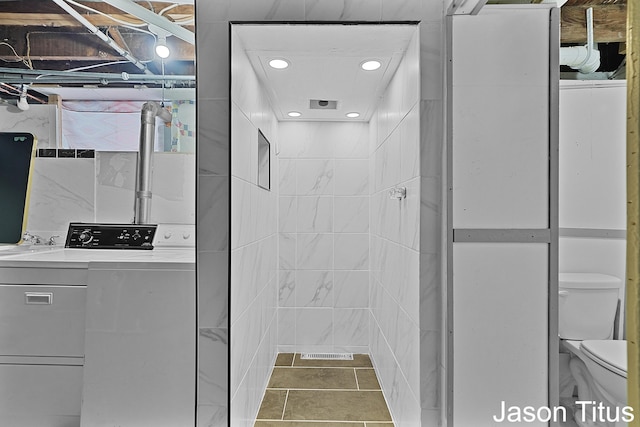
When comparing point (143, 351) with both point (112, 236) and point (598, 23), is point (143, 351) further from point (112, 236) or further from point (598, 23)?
point (598, 23)

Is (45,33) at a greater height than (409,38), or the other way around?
(45,33)

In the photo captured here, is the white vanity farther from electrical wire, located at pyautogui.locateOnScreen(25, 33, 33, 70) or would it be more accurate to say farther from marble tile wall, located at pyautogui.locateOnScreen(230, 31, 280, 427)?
electrical wire, located at pyautogui.locateOnScreen(25, 33, 33, 70)

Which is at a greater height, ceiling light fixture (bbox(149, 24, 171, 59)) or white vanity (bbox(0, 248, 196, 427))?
ceiling light fixture (bbox(149, 24, 171, 59))

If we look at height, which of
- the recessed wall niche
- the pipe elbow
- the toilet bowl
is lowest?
the toilet bowl

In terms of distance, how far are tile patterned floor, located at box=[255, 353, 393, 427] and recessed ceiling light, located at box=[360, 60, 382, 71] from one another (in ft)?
6.33

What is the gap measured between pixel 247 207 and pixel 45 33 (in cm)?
144

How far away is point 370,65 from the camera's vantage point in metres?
2.19

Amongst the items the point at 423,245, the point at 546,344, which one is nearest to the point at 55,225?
the point at 423,245

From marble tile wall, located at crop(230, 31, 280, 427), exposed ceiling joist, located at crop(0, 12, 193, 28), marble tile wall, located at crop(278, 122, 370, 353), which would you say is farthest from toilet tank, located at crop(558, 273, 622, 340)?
exposed ceiling joist, located at crop(0, 12, 193, 28)

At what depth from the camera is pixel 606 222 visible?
244 cm

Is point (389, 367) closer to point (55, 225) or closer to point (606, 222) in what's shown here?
point (606, 222)

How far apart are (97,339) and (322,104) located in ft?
6.65

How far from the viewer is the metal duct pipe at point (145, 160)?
2154mm

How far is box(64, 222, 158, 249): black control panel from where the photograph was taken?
84.1 inches
